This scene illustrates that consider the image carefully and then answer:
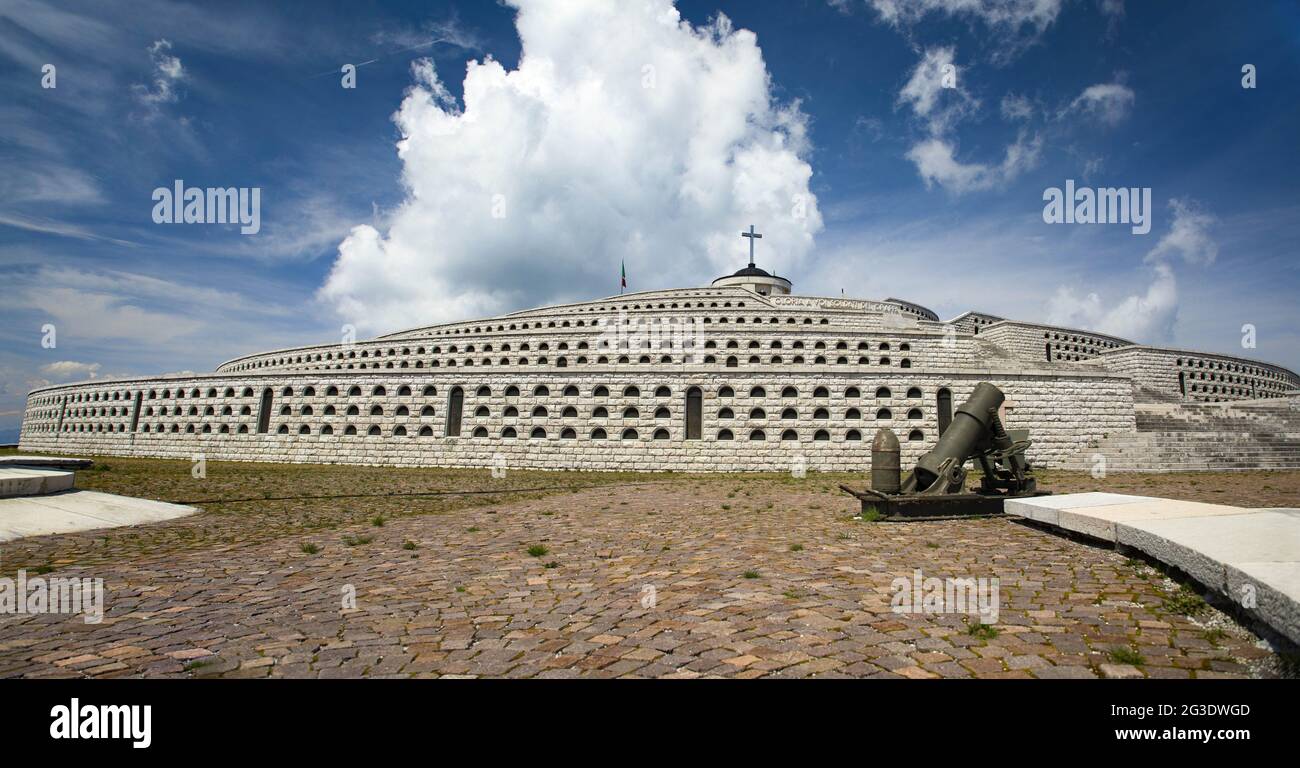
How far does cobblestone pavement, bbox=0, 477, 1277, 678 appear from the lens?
3.45 metres

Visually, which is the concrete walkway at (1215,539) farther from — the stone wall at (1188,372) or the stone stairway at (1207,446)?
the stone wall at (1188,372)

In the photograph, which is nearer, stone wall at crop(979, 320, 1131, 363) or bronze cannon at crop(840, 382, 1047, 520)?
bronze cannon at crop(840, 382, 1047, 520)

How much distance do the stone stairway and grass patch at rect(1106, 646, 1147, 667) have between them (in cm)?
2209

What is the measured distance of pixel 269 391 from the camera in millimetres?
27266

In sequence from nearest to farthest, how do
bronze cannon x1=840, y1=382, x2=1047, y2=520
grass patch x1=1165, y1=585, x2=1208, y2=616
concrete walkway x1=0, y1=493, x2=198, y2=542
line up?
grass patch x1=1165, y1=585, x2=1208, y2=616 → concrete walkway x1=0, y1=493, x2=198, y2=542 → bronze cannon x1=840, y1=382, x2=1047, y2=520

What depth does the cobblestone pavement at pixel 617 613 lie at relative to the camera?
345 cm

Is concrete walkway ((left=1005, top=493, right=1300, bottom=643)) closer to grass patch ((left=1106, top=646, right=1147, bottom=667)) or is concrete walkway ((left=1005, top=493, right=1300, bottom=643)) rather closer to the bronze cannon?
grass patch ((left=1106, top=646, right=1147, bottom=667))

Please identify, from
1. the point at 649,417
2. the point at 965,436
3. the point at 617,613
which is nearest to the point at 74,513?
the point at 617,613

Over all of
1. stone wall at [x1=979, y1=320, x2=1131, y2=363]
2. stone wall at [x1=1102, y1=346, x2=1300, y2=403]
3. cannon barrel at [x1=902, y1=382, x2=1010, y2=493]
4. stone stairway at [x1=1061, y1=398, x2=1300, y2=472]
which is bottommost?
stone stairway at [x1=1061, y1=398, x2=1300, y2=472]

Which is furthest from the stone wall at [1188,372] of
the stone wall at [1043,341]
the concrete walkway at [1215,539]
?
the concrete walkway at [1215,539]

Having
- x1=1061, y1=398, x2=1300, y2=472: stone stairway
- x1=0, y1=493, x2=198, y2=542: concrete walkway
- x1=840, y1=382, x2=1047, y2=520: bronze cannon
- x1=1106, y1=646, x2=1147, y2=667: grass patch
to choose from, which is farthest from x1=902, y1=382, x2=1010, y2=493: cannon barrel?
x1=1061, y1=398, x2=1300, y2=472: stone stairway

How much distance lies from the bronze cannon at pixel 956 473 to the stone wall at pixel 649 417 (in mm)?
12129

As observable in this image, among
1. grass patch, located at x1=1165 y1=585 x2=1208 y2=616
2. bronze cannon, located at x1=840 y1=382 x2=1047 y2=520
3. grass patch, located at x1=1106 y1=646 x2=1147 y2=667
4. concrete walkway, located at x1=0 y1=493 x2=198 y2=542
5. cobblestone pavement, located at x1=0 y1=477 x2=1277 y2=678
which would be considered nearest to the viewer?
grass patch, located at x1=1106 y1=646 x2=1147 y2=667
